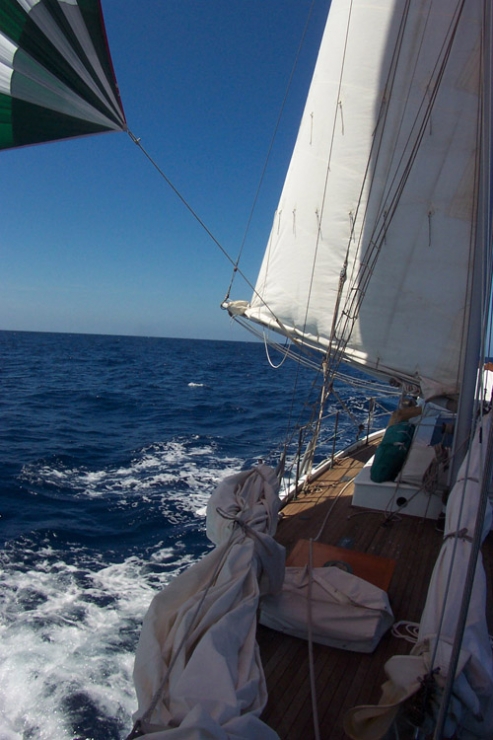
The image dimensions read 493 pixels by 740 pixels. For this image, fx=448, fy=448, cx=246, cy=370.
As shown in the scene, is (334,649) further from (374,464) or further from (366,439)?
(366,439)

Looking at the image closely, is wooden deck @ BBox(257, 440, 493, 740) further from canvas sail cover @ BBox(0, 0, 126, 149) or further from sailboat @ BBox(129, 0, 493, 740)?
canvas sail cover @ BBox(0, 0, 126, 149)

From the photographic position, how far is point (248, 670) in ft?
7.91

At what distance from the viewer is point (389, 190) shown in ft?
24.4

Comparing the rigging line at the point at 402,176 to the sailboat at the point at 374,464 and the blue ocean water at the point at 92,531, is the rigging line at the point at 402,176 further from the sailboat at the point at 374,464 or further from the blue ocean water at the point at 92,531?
the blue ocean water at the point at 92,531

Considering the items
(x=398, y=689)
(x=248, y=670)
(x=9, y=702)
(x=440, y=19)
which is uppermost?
(x=440, y=19)

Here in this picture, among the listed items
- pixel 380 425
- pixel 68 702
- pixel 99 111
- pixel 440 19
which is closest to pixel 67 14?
pixel 99 111

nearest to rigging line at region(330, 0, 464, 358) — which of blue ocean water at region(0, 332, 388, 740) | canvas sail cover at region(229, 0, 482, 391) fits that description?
canvas sail cover at region(229, 0, 482, 391)

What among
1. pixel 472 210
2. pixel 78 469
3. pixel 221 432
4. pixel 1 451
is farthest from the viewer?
pixel 221 432

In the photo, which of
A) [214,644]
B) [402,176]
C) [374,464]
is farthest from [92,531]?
[402,176]

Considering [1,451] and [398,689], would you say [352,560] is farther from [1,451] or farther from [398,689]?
[1,451]

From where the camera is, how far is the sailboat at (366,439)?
2.32 metres

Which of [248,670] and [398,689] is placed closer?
[398,689]

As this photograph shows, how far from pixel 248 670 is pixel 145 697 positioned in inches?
21.4

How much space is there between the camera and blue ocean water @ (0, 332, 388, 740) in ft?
15.3
